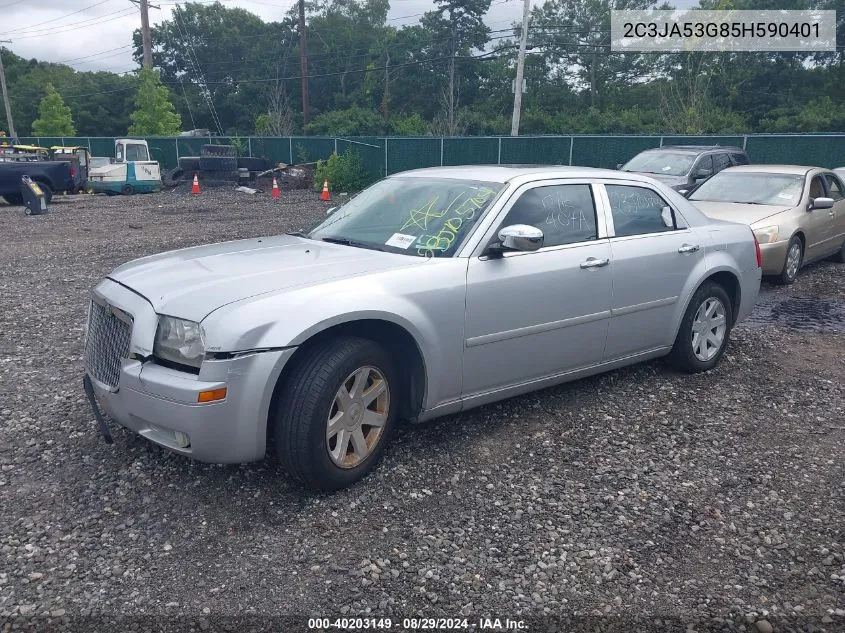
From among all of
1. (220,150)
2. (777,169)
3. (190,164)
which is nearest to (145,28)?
Answer: (220,150)

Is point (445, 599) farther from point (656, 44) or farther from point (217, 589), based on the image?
point (656, 44)

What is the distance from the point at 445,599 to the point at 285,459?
1.05 meters

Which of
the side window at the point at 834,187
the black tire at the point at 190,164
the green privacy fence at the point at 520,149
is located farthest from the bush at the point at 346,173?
the side window at the point at 834,187

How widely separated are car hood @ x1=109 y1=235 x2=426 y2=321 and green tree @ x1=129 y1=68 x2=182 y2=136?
161 feet

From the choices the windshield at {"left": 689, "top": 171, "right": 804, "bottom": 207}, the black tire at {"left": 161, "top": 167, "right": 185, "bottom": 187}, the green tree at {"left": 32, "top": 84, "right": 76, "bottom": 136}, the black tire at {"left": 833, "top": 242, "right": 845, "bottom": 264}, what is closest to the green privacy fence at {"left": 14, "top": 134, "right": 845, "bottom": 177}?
the black tire at {"left": 161, "top": 167, "right": 185, "bottom": 187}

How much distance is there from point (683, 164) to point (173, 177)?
20.8 m

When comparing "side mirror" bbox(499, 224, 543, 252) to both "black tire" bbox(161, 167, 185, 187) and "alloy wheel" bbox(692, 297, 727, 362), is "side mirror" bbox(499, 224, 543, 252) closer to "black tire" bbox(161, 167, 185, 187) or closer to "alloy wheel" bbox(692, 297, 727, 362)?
"alloy wheel" bbox(692, 297, 727, 362)

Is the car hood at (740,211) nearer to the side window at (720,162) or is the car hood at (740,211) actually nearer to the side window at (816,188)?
the side window at (816,188)

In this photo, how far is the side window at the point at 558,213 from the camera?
182 inches

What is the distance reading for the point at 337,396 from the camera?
371cm

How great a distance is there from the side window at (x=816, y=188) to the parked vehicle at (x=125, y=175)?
73.7 ft

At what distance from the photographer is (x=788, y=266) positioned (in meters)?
9.38

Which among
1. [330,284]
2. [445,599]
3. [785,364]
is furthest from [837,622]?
[785,364]

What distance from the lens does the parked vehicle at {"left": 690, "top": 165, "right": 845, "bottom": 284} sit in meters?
9.12
